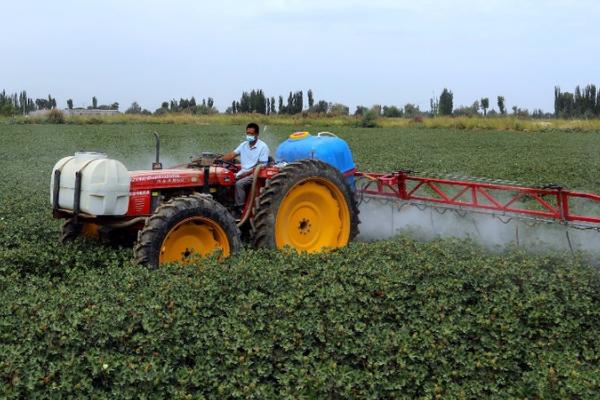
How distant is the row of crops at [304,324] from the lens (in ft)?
12.6

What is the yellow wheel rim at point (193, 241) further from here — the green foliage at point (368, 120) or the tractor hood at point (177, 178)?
the green foliage at point (368, 120)

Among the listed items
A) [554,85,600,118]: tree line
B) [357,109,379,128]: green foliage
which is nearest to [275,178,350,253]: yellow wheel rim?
[357,109,379,128]: green foliage

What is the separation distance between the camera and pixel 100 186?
5.56 m

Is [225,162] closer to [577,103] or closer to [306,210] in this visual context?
[306,210]

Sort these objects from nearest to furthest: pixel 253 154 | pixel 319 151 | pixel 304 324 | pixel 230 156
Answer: pixel 304 324 < pixel 253 154 < pixel 230 156 < pixel 319 151

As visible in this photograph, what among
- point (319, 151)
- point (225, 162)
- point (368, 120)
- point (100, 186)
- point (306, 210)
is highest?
point (368, 120)

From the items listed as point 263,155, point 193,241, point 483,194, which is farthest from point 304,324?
point 483,194

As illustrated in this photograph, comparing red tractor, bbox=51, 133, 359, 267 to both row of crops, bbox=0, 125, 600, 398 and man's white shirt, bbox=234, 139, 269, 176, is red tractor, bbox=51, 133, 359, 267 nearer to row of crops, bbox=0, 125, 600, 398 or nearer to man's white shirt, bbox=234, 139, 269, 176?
man's white shirt, bbox=234, 139, 269, 176

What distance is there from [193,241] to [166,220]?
0.52m

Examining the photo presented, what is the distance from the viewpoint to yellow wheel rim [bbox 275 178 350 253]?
21.8ft

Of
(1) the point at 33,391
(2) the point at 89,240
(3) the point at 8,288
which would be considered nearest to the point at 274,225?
(2) the point at 89,240

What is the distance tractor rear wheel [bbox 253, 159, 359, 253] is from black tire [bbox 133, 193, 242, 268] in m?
0.61

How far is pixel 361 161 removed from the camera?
18531 mm

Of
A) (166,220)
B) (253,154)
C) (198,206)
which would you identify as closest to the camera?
(166,220)
